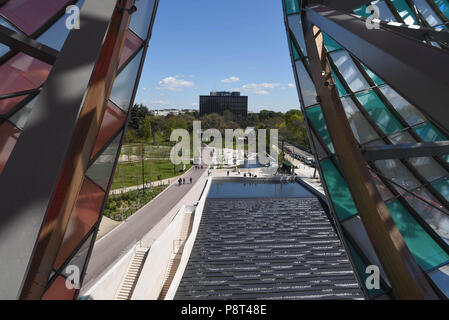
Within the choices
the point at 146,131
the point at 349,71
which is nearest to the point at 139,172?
the point at 146,131

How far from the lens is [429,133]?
668 cm

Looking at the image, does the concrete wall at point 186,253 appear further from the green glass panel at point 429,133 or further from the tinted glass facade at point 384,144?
the green glass panel at point 429,133

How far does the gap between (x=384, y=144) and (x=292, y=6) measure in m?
4.52

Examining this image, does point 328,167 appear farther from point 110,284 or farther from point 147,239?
point 147,239

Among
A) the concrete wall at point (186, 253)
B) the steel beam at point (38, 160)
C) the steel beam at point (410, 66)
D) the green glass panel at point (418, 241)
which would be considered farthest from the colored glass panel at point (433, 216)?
the concrete wall at point (186, 253)

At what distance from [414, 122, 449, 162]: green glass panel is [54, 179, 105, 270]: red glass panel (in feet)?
24.7

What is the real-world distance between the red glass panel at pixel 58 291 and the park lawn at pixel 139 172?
3175cm

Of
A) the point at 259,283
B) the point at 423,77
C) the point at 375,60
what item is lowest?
the point at 259,283

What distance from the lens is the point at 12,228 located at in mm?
1584

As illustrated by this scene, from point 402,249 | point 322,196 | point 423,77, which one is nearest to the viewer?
point 423,77

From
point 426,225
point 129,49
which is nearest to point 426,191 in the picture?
point 426,225

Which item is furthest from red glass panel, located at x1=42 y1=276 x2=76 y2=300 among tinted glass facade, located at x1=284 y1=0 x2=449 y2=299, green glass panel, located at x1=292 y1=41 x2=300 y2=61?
green glass panel, located at x1=292 y1=41 x2=300 y2=61

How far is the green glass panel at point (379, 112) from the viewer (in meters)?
6.88
